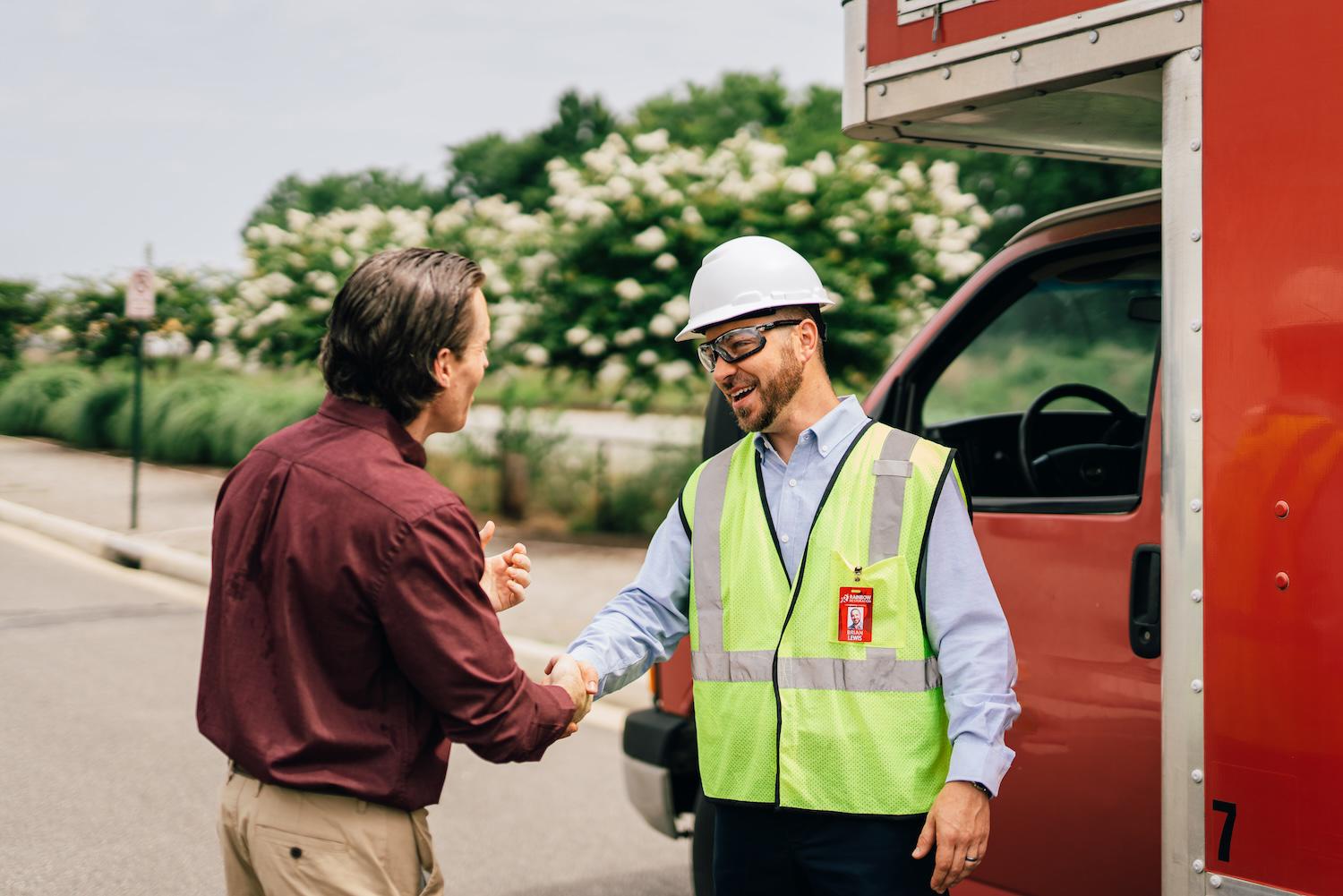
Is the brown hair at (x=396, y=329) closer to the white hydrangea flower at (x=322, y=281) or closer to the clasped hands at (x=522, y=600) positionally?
the clasped hands at (x=522, y=600)

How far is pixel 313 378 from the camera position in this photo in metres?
19.8

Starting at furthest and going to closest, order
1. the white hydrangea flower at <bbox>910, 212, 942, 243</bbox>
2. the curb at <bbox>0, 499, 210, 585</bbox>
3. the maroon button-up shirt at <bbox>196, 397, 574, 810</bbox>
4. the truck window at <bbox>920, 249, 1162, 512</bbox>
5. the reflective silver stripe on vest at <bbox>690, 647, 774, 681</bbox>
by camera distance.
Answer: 1. the white hydrangea flower at <bbox>910, 212, 942, 243</bbox>
2. the curb at <bbox>0, 499, 210, 585</bbox>
3. the truck window at <bbox>920, 249, 1162, 512</bbox>
4. the reflective silver stripe on vest at <bbox>690, 647, 774, 681</bbox>
5. the maroon button-up shirt at <bbox>196, 397, 574, 810</bbox>

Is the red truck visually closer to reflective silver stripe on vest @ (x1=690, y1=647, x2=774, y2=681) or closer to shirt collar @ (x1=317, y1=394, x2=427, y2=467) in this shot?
reflective silver stripe on vest @ (x1=690, y1=647, x2=774, y2=681)

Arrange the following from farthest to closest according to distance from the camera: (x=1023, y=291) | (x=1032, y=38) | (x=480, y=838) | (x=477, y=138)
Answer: (x=477, y=138) → (x=480, y=838) → (x=1023, y=291) → (x=1032, y=38)

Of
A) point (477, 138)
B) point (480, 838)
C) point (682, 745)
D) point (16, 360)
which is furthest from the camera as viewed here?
point (477, 138)

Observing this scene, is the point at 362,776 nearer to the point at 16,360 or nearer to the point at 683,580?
the point at 683,580

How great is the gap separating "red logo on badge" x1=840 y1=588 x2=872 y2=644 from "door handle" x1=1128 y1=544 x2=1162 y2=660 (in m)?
0.65

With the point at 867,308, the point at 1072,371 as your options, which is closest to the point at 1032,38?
the point at 1072,371

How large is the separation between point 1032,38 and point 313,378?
18.1 m

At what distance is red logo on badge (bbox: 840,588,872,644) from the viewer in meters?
2.50

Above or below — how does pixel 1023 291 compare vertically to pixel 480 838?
above

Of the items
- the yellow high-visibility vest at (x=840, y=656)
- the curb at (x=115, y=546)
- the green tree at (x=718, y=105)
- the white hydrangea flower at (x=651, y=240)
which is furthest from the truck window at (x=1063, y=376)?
the green tree at (x=718, y=105)

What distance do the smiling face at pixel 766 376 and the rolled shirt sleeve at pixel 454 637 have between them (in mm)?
723

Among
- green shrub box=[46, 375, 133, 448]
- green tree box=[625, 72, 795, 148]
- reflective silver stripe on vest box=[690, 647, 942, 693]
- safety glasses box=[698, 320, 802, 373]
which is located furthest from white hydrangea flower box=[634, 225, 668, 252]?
green tree box=[625, 72, 795, 148]
